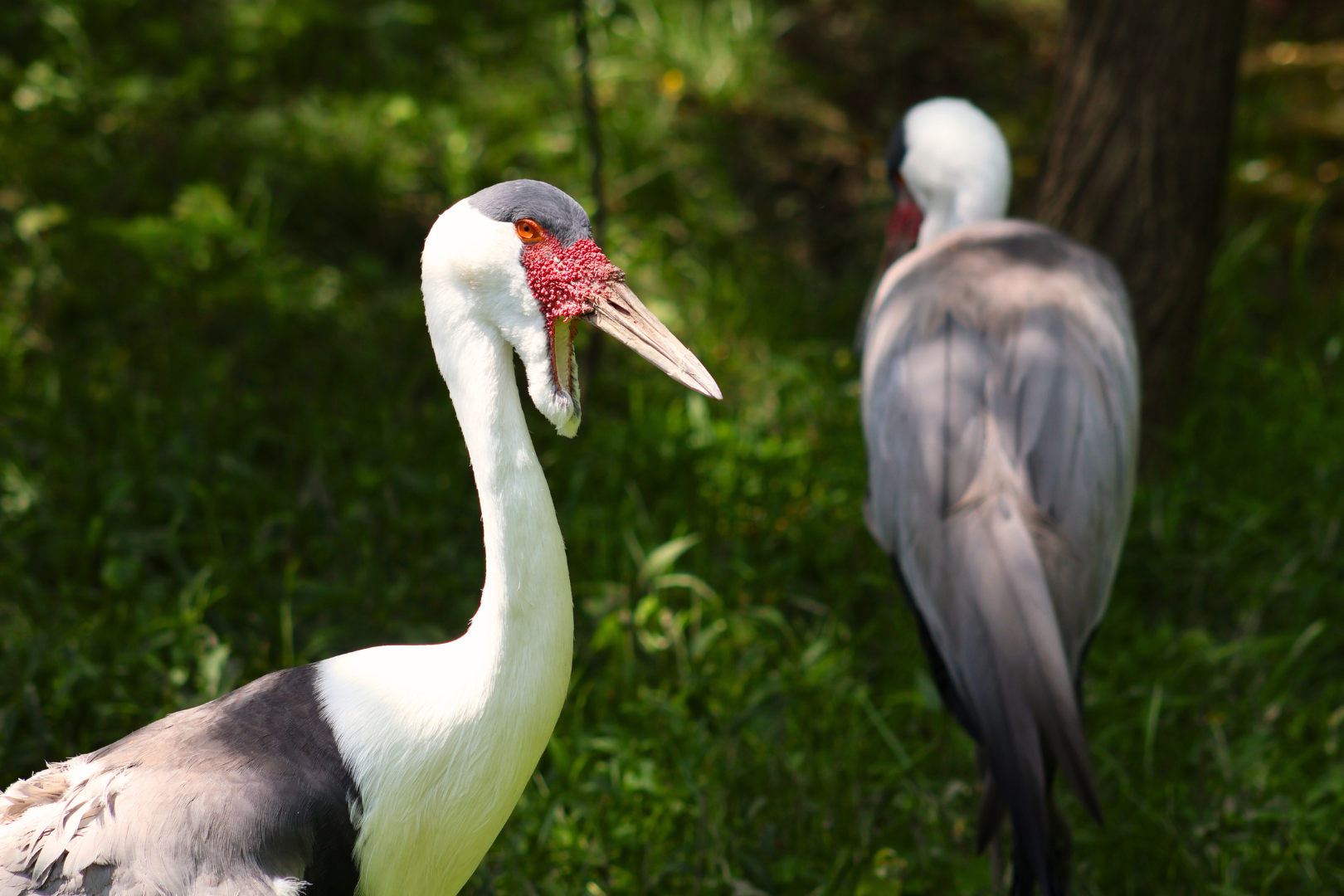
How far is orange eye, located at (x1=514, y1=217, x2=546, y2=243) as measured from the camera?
1.93 metres

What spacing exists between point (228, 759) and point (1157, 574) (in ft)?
9.51

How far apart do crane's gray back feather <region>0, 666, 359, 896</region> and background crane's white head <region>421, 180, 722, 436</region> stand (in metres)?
0.70

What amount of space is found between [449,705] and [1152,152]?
3.08m

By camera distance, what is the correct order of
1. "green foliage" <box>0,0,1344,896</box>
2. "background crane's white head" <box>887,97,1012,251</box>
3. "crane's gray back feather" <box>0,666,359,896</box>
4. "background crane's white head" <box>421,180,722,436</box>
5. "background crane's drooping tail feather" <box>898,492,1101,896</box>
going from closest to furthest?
"crane's gray back feather" <box>0,666,359,896</box> → "background crane's white head" <box>421,180,722,436</box> → "background crane's drooping tail feather" <box>898,492,1101,896</box> → "green foliage" <box>0,0,1344,896</box> → "background crane's white head" <box>887,97,1012,251</box>

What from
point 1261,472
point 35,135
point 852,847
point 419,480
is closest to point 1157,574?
point 1261,472

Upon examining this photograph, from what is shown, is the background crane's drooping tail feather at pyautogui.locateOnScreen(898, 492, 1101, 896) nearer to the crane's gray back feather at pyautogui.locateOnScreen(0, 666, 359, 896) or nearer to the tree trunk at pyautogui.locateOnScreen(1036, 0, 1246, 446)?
the crane's gray back feather at pyautogui.locateOnScreen(0, 666, 359, 896)

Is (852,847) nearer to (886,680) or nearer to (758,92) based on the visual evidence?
(886,680)

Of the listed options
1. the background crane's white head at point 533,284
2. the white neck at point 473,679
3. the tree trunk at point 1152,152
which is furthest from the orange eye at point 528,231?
the tree trunk at point 1152,152

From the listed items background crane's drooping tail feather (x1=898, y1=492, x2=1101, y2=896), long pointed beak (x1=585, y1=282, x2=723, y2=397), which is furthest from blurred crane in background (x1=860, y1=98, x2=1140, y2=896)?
long pointed beak (x1=585, y1=282, x2=723, y2=397)

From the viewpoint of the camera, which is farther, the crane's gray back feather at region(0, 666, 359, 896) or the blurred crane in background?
the blurred crane in background

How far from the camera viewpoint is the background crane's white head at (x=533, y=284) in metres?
1.93

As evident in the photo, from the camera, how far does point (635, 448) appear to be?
3.99 metres

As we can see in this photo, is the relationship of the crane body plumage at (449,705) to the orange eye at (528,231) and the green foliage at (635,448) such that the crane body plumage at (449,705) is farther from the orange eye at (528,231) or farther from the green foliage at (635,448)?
the green foliage at (635,448)

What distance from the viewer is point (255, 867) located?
6.08 feet
